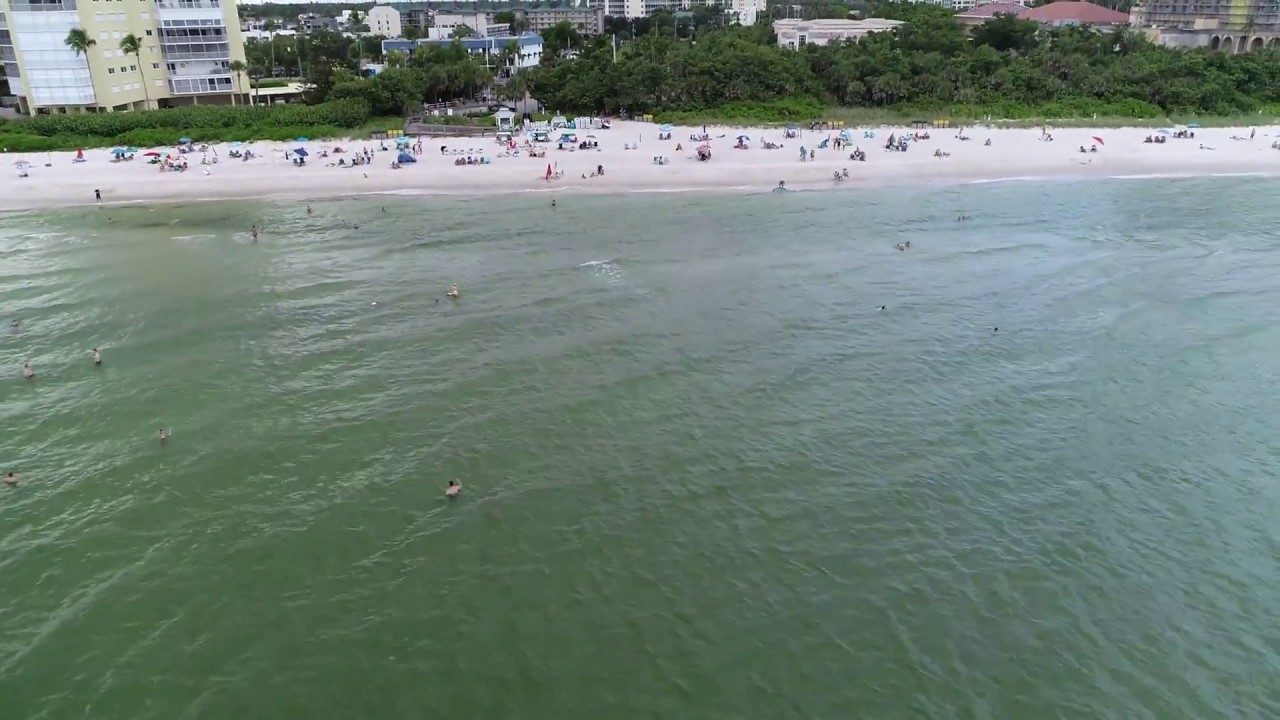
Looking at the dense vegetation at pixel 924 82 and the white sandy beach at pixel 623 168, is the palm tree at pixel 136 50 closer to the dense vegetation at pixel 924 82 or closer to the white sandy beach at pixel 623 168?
the white sandy beach at pixel 623 168

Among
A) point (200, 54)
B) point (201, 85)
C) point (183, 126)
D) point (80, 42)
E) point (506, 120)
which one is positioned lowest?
point (506, 120)

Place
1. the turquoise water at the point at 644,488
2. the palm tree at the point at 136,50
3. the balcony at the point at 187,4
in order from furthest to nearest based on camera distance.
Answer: the balcony at the point at 187,4 → the palm tree at the point at 136,50 → the turquoise water at the point at 644,488

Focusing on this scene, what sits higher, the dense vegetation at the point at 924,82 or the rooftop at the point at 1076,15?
the rooftop at the point at 1076,15

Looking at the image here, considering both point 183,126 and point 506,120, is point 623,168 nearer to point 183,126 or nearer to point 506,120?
point 506,120

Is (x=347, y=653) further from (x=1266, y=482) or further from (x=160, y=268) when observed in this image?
(x=160, y=268)

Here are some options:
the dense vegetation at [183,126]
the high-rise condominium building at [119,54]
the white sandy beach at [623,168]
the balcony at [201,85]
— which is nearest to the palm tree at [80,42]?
the high-rise condominium building at [119,54]

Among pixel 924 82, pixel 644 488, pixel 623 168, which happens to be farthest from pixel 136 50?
pixel 644 488

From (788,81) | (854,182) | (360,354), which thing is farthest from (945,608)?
(788,81)
